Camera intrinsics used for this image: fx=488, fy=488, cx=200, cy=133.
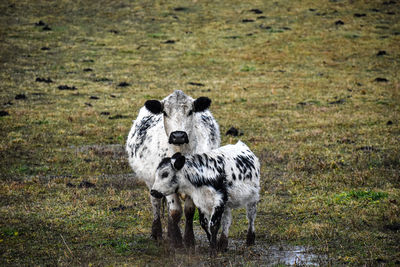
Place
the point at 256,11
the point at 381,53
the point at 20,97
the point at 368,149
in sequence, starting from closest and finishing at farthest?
the point at 368,149 < the point at 20,97 < the point at 381,53 < the point at 256,11

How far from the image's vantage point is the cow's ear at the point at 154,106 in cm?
923

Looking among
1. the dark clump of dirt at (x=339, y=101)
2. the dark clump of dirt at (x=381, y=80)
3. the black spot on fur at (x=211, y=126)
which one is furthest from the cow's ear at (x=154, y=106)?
the dark clump of dirt at (x=381, y=80)

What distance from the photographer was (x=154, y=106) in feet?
30.5

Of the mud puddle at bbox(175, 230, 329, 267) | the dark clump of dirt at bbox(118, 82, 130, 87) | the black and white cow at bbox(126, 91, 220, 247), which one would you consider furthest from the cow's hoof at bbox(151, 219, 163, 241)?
the dark clump of dirt at bbox(118, 82, 130, 87)

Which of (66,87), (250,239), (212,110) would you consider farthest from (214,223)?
(66,87)

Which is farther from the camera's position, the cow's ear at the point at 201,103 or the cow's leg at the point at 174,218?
the cow's ear at the point at 201,103

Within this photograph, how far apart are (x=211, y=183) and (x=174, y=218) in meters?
1.11

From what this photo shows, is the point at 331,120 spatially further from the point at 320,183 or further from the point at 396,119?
the point at 320,183

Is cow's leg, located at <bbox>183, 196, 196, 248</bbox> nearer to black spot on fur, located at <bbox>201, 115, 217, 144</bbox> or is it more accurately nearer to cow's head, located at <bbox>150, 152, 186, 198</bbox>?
cow's head, located at <bbox>150, 152, 186, 198</bbox>

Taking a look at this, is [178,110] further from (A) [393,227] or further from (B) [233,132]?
(B) [233,132]

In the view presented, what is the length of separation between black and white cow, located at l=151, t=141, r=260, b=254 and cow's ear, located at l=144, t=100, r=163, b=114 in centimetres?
129

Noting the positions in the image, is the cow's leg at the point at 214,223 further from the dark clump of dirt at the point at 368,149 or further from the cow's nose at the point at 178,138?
the dark clump of dirt at the point at 368,149

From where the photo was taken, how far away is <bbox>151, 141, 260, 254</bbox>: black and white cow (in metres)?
8.18

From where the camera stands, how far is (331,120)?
70.1ft
